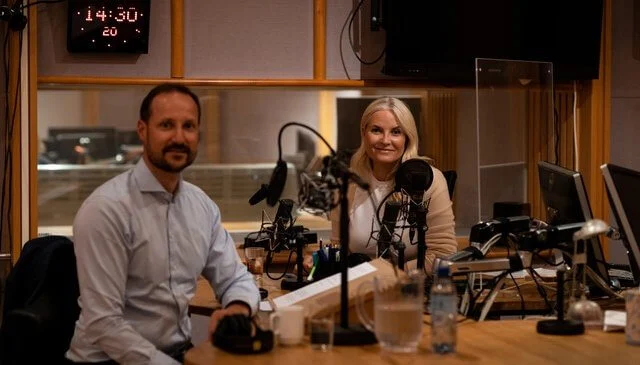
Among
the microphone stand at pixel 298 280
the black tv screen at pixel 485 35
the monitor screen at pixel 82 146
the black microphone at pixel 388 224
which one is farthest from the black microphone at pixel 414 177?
the monitor screen at pixel 82 146

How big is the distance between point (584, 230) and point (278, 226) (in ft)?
4.56

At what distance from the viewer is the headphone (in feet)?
14.0

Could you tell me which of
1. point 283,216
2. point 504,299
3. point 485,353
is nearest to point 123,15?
point 283,216

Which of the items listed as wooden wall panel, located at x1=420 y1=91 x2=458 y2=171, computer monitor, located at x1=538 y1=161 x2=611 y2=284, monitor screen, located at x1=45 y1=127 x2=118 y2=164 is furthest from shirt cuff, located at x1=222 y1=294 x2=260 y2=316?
monitor screen, located at x1=45 y1=127 x2=118 y2=164

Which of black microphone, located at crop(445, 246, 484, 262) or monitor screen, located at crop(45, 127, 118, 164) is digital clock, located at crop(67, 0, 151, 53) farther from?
monitor screen, located at crop(45, 127, 118, 164)

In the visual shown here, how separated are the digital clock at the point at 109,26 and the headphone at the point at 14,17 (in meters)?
0.23

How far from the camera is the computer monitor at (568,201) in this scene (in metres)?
3.11

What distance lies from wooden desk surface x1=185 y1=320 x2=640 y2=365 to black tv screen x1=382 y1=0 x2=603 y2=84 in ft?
7.19

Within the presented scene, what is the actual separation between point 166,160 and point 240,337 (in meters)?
0.59

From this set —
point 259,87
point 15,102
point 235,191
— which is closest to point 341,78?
point 259,87

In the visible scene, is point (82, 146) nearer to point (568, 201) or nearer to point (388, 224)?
point (388, 224)

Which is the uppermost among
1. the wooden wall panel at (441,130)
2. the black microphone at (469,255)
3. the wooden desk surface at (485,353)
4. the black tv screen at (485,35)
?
the black tv screen at (485,35)

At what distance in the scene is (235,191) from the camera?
6402mm

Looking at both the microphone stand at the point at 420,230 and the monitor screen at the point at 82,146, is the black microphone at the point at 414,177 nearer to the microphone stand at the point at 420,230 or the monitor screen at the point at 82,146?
the microphone stand at the point at 420,230
